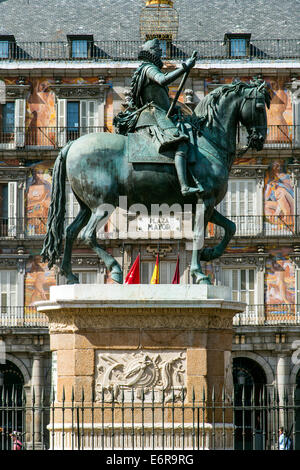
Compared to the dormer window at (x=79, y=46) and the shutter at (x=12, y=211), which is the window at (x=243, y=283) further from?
the dormer window at (x=79, y=46)

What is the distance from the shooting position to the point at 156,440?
1194 cm

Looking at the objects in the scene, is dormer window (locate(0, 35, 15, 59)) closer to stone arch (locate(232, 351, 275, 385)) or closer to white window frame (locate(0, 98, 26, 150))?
white window frame (locate(0, 98, 26, 150))

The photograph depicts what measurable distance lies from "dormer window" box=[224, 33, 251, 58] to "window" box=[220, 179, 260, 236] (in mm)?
4805

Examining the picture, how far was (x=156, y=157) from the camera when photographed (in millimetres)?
12711

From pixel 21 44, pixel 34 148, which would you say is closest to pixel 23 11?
pixel 21 44

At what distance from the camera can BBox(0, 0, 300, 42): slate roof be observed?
41.9 meters

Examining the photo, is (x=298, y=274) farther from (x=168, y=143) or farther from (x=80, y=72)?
(x=168, y=143)

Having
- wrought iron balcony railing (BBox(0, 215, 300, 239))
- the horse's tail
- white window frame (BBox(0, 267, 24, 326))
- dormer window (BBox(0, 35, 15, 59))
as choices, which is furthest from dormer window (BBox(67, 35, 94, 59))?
the horse's tail

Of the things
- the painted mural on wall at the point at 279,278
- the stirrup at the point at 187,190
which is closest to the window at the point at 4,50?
the painted mural on wall at the point at 279,278

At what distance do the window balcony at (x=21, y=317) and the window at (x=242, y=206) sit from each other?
7.74 m

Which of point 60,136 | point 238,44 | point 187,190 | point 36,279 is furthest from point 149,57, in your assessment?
point 238,44

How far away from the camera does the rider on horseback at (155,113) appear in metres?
12.6

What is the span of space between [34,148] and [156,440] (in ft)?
96.6

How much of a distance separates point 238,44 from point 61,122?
7223mm
